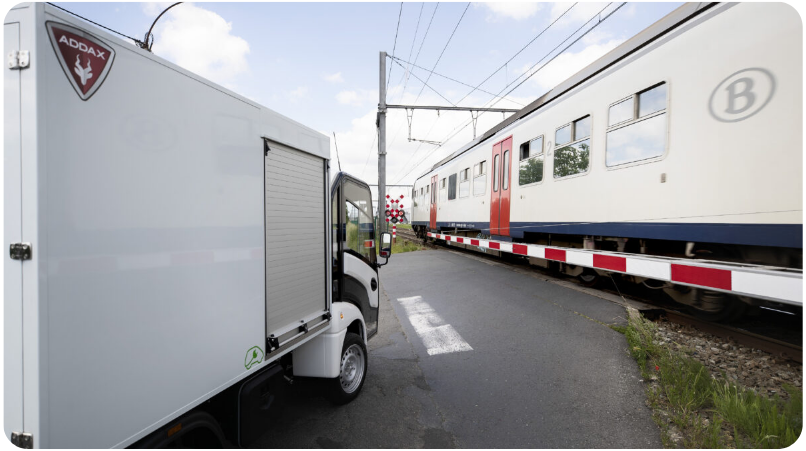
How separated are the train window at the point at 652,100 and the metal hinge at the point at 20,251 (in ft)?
18.6

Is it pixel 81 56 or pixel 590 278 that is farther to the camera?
pixel 590 278

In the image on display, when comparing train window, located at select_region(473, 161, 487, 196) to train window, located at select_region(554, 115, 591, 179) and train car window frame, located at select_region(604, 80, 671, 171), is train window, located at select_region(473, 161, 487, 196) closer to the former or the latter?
train window, located at select_region(554, 115, 591, 179)

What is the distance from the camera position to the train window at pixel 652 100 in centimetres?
488

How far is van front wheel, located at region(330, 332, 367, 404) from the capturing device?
339 centimetres

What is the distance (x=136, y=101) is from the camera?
5.35ft

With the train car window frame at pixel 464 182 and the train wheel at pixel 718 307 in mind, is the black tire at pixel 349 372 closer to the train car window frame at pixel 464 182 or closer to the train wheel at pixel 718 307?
the train wheel at pixel 718 307

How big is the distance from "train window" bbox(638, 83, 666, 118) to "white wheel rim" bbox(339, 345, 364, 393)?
440 cm

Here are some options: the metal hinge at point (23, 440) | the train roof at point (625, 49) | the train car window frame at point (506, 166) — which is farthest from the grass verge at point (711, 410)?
the train car window frame at point (506, 166)

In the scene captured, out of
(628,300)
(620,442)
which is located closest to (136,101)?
(620,442)

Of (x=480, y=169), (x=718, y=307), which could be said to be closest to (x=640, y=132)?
(x=718, y=307)

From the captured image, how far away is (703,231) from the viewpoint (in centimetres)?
439

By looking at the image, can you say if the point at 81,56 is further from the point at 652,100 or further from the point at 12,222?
the point at 652,100

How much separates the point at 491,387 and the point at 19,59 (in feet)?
12.7

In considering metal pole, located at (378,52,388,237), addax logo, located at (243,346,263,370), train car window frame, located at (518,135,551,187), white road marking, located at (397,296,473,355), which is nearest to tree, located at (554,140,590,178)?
train car window frame, located at (518,135,551,187)
